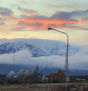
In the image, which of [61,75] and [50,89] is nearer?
[50,89]

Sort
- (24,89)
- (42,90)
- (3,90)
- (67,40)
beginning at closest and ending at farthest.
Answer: (67,40) < (3,90) < (24,89) < (42,90)

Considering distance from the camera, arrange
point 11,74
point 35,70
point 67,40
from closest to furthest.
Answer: point 67,40 → point 11,74 → point 35,70

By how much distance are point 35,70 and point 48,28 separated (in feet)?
273

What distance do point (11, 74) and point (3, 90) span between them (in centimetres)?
4892

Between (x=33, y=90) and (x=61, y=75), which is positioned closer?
(x=33, y=90)

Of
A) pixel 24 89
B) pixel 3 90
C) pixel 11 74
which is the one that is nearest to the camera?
pixel 3 90

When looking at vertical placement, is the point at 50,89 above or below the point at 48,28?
below

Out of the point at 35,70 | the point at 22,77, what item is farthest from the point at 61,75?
the point at 22,77

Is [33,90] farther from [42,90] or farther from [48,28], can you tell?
[48,28]

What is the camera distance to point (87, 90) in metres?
61.1

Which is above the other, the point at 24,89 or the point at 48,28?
the point at 48,28

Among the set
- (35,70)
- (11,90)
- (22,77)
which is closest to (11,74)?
(22,77)

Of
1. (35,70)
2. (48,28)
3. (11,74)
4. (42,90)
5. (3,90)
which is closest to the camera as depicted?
(48,28)

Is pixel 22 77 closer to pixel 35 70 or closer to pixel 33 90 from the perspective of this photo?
pixel 35 70
